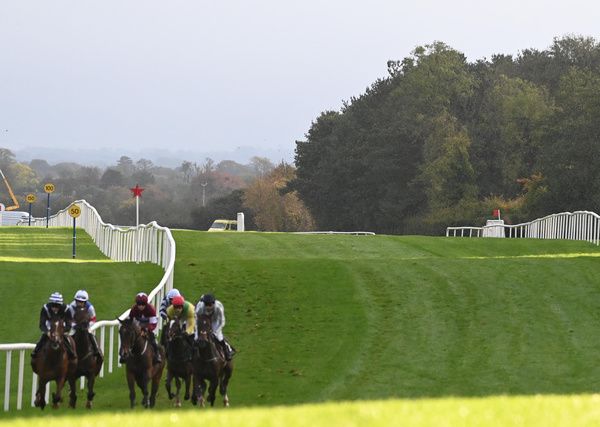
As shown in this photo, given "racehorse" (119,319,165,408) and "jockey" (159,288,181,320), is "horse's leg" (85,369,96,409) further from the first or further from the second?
"jockey" (159,288,181,320)

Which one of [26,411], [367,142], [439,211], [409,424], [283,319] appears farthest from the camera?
[367,142]

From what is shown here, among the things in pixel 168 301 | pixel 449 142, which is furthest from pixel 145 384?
pixel 449 142

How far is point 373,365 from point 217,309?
4087 millimetres

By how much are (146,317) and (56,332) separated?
1416 mm

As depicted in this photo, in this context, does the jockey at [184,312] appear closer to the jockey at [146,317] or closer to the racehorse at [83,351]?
the jockey at [146,317]

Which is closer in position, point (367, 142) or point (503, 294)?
point (503, 294)

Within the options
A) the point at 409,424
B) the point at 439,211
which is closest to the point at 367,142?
the point at 439,211

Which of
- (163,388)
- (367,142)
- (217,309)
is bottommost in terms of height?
(163,388)

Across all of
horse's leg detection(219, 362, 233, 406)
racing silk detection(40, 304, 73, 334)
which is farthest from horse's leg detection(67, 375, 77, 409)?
horse's leg detection(219, 362, 233, 406)

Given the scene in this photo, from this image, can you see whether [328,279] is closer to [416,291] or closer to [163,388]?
[416,291]

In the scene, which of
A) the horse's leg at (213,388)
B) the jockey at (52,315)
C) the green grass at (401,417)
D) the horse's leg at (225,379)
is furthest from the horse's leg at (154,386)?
Result: the green grass at (401,417)

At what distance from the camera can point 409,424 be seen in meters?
9.16

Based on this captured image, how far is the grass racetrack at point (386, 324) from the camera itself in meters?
18.9

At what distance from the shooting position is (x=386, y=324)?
25.4 meters
